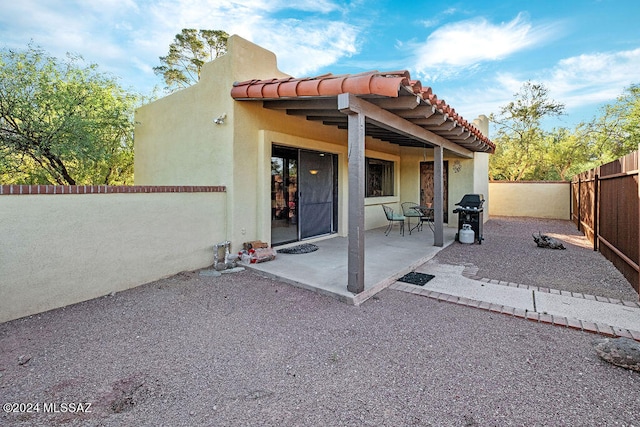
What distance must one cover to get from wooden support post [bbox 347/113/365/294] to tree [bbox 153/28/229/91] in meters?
22.4

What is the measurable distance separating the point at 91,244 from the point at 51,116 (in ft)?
15.6

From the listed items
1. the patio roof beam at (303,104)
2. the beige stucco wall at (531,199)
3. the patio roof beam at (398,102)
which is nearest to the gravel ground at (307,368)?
the patio roof beam at (398,102)

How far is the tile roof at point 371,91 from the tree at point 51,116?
432 cm

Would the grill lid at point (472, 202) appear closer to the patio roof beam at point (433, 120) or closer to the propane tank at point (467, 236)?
A: the propane tank at point (467, 236)

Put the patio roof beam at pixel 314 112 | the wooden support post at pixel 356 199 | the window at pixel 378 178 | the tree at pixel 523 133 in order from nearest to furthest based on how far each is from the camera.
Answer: the wooden support post at pixel 356 199, the patio roof beam at pixel 314 112, the window at pixel 378 178, the tree at pixel 523 133

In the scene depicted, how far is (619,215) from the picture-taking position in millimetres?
5508

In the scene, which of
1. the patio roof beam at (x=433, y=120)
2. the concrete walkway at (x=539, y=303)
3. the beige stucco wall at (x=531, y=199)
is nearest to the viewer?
the concrete walkway at (x=539, y=303)

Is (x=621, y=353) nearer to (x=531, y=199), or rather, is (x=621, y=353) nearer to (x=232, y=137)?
(x=232, y=137)

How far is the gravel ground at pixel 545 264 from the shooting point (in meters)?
4.68

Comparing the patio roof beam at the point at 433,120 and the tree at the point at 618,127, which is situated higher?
the tree at the point at 618,127

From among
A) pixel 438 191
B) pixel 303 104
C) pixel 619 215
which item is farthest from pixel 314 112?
pixel 619 215

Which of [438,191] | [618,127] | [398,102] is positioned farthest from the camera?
[618,127]

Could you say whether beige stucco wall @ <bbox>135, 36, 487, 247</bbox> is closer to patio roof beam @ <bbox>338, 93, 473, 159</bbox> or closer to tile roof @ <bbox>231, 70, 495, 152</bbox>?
tile roof @ <bbox>231, 70, 495, 152</bbox>

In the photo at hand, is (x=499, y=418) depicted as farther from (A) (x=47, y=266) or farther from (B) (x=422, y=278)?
(A) (x=47, y=266)
